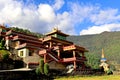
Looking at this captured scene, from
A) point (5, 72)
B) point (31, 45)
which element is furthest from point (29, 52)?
point (5, 72)

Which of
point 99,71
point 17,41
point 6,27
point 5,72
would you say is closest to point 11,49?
point 17,41

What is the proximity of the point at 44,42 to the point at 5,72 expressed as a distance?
21.9 meters

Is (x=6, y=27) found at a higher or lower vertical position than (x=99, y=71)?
higher

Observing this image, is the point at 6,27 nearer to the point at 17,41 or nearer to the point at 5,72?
the point at 17,41

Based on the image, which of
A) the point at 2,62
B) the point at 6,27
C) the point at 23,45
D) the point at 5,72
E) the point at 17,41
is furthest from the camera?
the point at 6,27

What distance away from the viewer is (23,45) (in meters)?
52.8

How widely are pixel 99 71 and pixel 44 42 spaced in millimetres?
15726

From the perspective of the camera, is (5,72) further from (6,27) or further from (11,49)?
(6,27)

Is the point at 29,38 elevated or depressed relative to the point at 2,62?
elevated

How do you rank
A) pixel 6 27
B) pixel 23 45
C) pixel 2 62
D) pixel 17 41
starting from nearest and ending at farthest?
pixel 2 62 → pixel 23 45 → pixel 17 41 → pixel 6 27

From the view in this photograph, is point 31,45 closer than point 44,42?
Yes

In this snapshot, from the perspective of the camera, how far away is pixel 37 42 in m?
58.9

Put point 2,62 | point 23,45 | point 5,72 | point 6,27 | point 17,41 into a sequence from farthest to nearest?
point 6,27
point 17,41
point 23,45
point 2,62
point 5,72

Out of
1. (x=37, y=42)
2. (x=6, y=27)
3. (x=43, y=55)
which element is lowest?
(x=43, y=55)
